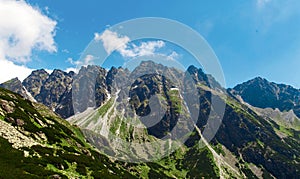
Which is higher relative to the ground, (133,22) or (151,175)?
(133,22)

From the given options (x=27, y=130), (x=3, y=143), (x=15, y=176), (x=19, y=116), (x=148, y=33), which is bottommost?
(x=15, y=176)

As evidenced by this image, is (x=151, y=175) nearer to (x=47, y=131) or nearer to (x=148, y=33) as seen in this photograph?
(x=47, y=131)

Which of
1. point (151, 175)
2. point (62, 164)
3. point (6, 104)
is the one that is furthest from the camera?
point (151, 175)

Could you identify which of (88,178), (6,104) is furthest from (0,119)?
(88,178)

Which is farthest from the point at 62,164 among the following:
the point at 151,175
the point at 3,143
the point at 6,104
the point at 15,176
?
the point at 151,175

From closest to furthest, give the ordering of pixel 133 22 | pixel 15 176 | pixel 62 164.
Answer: pixel 15 176, pixel 62 164, pixel 133 22

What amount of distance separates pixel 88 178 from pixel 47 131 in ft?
124

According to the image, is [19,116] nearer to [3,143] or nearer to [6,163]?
[3,143]

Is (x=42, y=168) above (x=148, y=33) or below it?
below

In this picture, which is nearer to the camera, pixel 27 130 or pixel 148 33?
pixel 148 33

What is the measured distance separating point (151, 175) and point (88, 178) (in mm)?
127960

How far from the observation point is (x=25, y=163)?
6494 centimetres

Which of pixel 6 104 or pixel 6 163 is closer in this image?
pixel 6 163

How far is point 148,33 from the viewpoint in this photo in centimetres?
8712
